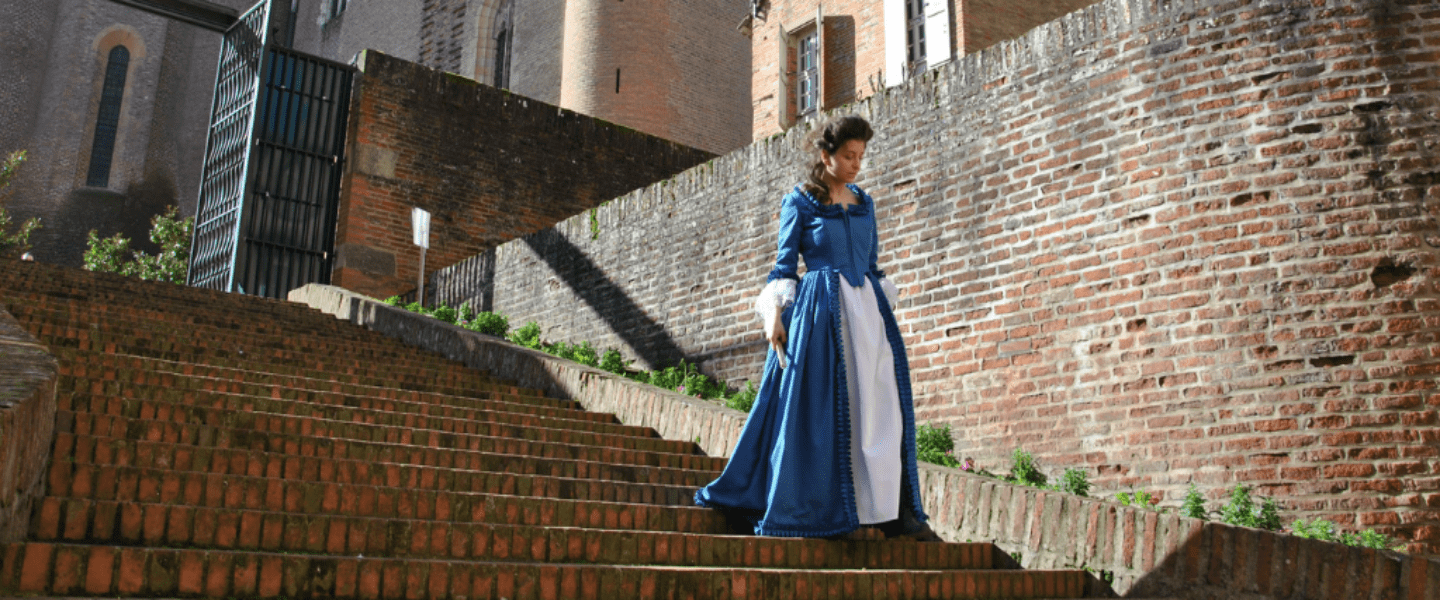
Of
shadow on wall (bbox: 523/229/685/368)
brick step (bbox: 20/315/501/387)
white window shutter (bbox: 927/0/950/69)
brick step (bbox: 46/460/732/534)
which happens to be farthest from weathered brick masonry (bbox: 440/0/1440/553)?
white window shutter (bbox: 927/0/950/69)

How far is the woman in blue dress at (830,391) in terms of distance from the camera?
13.3 ft

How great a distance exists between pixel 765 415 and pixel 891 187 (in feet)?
15.4

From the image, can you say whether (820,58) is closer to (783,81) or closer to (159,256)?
(783,81)

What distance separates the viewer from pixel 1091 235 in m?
7.23

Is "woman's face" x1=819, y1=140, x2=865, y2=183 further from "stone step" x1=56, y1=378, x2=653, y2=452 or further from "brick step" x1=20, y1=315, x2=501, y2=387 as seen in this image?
"brick step" x1=20, y1=315, x2=501, y2=387

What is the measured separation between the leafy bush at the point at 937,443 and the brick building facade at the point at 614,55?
1422 centimetres

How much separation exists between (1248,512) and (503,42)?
21003 mm

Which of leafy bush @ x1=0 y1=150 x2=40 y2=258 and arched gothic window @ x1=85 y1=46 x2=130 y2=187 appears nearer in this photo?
leafy bush @ x1=0 y1=150 x2=40 y2=258

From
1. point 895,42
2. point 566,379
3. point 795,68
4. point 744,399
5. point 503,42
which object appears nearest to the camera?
point 566,379

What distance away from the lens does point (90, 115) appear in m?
31.0

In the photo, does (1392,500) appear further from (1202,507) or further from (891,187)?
(891,187)

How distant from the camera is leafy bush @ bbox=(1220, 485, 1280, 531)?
5906 millimetres

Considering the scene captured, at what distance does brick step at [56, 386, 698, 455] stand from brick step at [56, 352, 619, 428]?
4.5 inches

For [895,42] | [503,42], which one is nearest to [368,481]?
[895,42]
